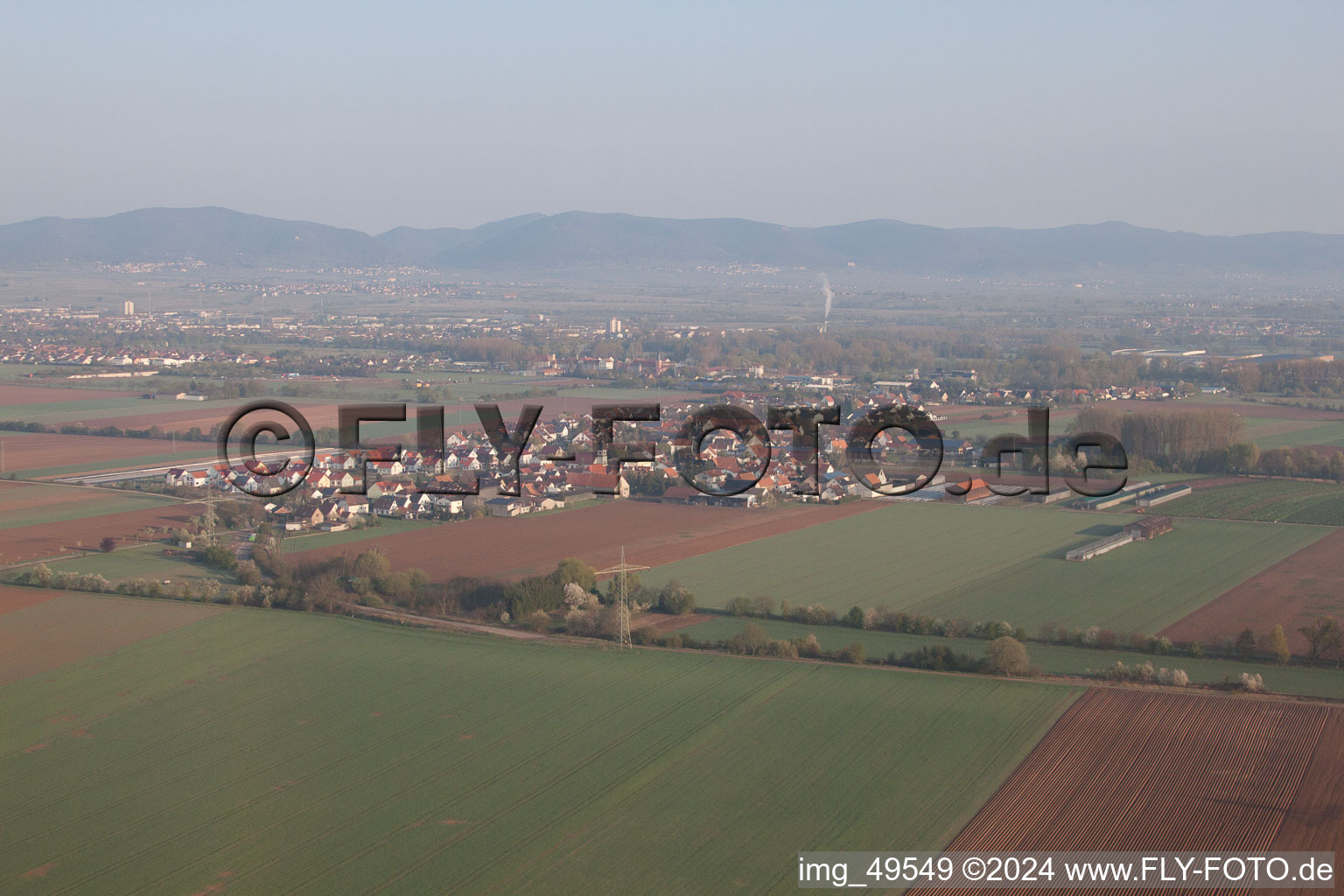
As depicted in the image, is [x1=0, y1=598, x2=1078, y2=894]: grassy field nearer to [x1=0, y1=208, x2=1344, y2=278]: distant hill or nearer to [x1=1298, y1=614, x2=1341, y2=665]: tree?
[x1=1298, y1=614, x2=1341, y2=665]: tree

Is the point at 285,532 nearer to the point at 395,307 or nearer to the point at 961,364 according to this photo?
the point at 961,364

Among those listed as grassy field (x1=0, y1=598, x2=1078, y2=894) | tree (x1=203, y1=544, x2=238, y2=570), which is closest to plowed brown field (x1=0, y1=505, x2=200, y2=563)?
tree (x1=203, y1=544, x2=238, y2=570)

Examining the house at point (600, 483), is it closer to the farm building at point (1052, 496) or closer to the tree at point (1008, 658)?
the farm building at point (1052, 496)

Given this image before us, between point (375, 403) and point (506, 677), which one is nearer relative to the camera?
point (506, 677)

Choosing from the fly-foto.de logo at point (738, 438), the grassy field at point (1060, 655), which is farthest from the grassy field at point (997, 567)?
the fly-foto.de logo at point (738, 438)

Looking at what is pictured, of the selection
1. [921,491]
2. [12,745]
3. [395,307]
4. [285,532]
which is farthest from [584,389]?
[395,307]

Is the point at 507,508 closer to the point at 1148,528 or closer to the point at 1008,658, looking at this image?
the point at 1148,528
